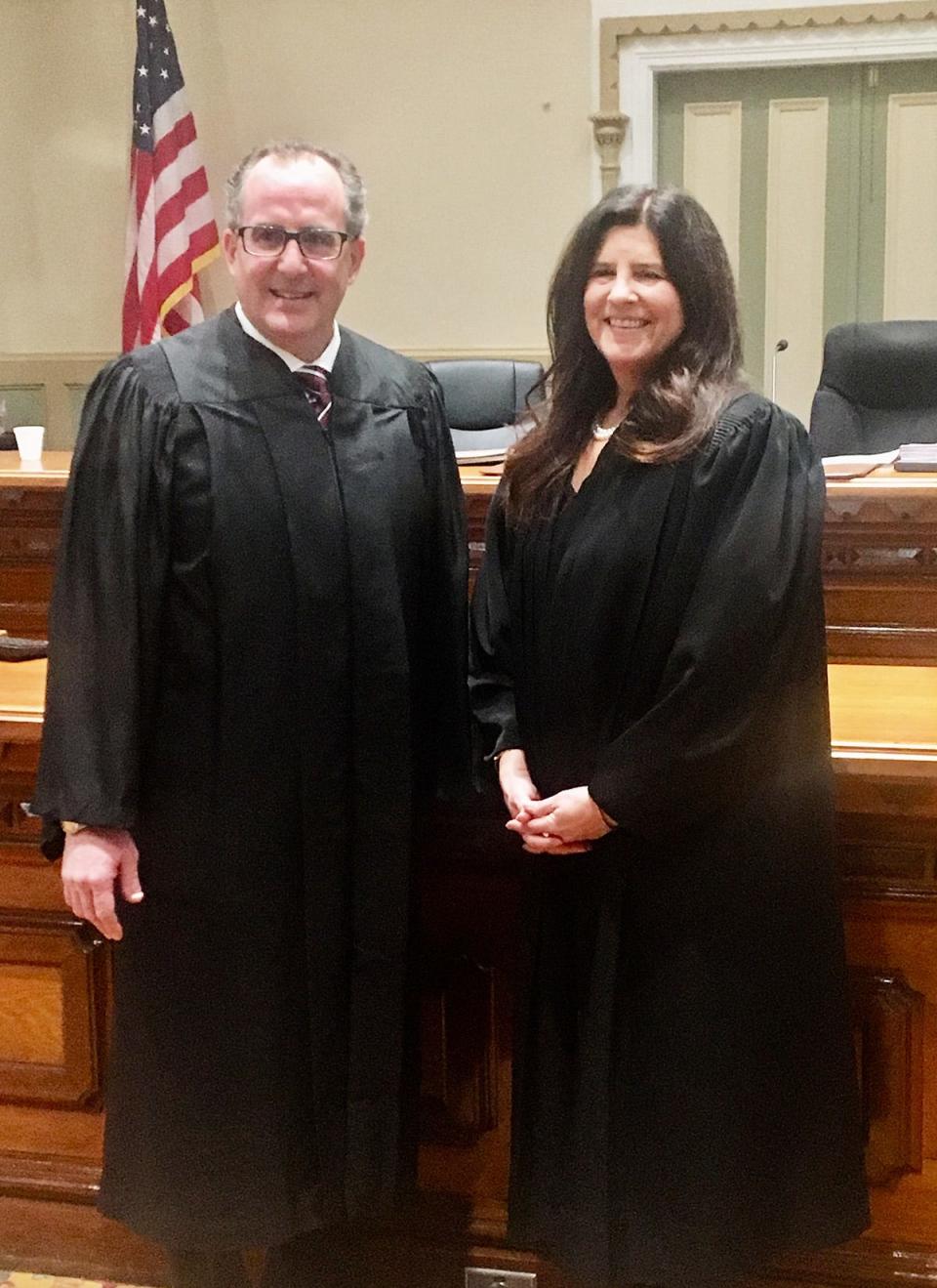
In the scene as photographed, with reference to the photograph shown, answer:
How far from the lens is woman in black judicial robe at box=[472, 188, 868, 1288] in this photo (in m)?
1.46

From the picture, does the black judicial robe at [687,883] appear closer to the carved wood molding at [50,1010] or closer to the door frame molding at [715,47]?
the carved wood molding at [50,1010]

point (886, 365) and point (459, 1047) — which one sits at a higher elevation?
point (886, 365)

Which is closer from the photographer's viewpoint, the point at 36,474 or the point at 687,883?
the point at 687,883

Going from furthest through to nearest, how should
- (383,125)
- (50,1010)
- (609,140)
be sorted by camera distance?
(383,125) → (609,140) → (50,1010)

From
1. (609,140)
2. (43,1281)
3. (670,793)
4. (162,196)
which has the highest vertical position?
(609,140)

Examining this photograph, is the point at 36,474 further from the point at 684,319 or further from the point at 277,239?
the point at 684,319

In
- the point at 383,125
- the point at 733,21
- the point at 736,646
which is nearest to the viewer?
the point at 736,646

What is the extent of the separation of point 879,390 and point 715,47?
190 cm

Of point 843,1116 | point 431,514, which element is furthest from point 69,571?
point 843,1116

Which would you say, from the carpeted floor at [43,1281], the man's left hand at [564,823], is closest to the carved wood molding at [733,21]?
the man's left hand at [564,823]

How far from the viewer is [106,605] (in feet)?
5.03

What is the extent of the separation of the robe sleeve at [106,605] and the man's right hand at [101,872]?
0.03 meters

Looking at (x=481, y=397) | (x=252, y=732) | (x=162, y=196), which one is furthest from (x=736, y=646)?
(x=162, y=196)

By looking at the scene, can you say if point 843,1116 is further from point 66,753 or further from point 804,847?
point 66,753
